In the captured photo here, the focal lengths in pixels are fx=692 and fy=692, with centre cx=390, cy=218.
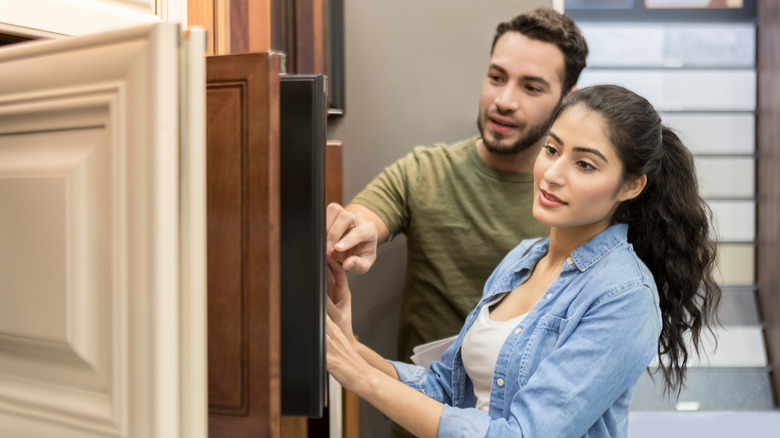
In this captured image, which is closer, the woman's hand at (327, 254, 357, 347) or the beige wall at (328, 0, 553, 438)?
the woman's hand at (327, 254, 357, 347)

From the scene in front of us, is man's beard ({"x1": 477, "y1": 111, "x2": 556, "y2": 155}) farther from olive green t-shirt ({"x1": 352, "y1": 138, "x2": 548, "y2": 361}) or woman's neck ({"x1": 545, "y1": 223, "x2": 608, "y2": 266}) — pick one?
woman's neck ({"x1": 545, "y1": 223, "x2": 608, "y2": 266})

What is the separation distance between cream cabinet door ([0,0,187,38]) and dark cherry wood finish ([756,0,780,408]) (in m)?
3.54

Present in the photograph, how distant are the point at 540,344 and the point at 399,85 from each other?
41.8 inches

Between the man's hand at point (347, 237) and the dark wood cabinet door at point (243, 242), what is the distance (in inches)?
18.3

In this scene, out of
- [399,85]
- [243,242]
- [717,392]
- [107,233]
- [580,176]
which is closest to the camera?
[107,233]

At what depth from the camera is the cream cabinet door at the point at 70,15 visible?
78cm

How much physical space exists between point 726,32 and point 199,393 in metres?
4.34

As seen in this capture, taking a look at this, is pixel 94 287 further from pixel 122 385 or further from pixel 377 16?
pixel 377 16

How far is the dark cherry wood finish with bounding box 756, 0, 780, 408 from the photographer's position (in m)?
3.58

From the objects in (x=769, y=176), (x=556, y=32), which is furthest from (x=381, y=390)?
A: (x=769, y=176)

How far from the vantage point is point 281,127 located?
0.77 m

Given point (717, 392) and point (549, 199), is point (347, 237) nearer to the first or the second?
point (549, 199)

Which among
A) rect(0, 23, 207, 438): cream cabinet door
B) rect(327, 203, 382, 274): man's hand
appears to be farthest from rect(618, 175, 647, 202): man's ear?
rect(0, 23, 207, 438): cream cabinet door

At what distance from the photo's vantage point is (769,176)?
12.4ft
